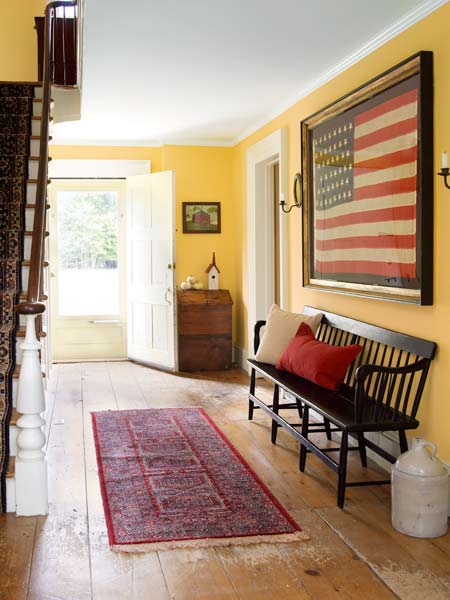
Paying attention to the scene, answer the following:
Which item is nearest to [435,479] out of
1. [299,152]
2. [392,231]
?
[392,231]

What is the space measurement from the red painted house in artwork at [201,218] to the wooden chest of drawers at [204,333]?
0.87 meters

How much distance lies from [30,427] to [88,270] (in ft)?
16.0

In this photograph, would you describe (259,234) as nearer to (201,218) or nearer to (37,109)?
(201,218)

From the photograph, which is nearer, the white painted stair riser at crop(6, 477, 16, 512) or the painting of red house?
the white painted stair riser at crop(6, 477, 16, 512)

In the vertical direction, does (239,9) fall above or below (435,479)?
above

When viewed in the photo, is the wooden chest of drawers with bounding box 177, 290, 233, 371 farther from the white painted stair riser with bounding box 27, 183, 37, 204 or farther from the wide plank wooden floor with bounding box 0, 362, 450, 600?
the wide plank wooden floor with bounding box 0, 362, 450, 600

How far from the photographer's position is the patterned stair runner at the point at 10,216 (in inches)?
137

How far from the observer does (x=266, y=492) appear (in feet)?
12.2

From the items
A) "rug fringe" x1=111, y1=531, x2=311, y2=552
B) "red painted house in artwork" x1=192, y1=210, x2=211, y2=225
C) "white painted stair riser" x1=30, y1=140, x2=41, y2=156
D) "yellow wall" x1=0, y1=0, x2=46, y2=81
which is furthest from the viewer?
"red painted house in artwork" x1=192, y1=210, x2=211, y2=225

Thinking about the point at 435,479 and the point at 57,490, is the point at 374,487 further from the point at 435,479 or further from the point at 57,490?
the point at 57,490

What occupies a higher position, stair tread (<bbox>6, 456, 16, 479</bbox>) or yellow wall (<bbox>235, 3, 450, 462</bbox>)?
yellow wall (<bbox>235, 3, 450, 462</bbox>)

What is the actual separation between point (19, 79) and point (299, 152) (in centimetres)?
249

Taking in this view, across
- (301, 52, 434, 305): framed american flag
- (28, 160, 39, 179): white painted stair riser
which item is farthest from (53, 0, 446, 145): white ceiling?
(28, 160, 39, 179): white painted stair riser

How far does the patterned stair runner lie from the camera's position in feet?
11.4
